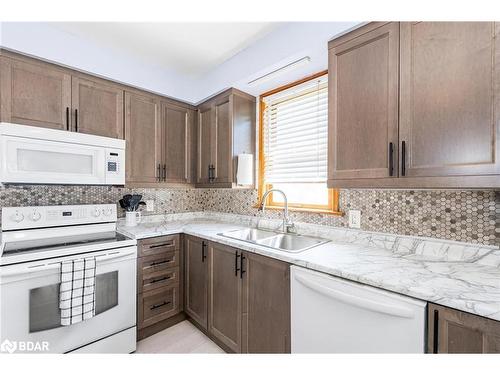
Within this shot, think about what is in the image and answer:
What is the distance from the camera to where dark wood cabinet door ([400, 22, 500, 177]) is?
0.95 meters

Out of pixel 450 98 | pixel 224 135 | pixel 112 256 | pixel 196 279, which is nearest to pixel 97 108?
pixel 224 135

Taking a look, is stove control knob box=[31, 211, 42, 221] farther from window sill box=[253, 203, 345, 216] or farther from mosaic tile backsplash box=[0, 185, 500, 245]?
window sill box=[253, 203, 345, 216]

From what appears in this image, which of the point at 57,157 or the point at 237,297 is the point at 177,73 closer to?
the point at 57,157

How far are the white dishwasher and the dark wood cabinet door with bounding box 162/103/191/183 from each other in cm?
168

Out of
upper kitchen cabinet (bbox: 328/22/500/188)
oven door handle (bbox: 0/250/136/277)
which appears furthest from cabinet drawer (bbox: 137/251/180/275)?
upper kitchen cabinet (bbox: 328/22/500/188)

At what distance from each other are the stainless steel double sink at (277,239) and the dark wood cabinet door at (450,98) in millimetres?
846

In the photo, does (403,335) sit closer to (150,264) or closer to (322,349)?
(322,349)

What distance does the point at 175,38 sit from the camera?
1904mm

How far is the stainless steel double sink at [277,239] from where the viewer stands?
1758mm

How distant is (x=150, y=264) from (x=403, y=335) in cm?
177

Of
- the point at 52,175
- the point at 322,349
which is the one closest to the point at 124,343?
the point at 52,175

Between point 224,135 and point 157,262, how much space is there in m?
1.31

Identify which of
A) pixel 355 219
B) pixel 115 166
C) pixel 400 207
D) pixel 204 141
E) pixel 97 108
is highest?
pixel 97 108

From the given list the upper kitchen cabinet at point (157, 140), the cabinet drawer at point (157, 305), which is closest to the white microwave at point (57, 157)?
the upper kitchen cabinet at point (157, 140)
